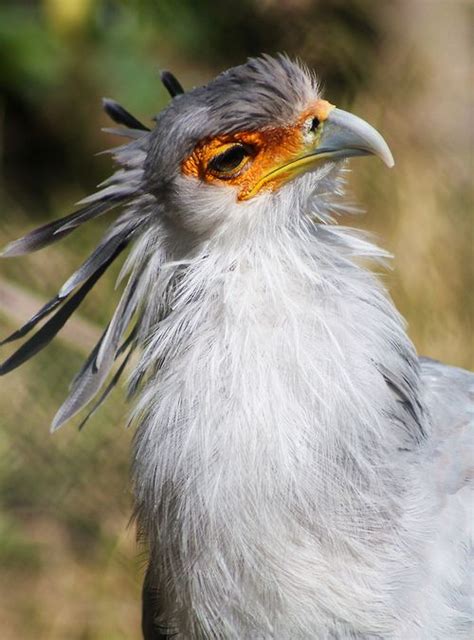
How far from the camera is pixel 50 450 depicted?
13.6 ft

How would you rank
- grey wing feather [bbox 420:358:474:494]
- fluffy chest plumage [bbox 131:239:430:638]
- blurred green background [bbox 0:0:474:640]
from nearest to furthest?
1. fluffy chest plumage [bbox 131:239:430:638]
2. grey wing feather [bbox 420:358:474:494]
3. blurred green background [bbox 0:0:474:640]

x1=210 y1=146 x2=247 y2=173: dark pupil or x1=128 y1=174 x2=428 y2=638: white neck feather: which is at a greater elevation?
x1=210 y1=146 x2=247 y2=173: dark pupil

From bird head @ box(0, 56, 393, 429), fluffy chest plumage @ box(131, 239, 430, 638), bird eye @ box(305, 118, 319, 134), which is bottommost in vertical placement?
fluffy chest plumage @ box(131, 239, 430, 638)

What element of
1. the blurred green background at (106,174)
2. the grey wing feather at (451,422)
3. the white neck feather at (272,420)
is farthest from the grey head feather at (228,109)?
the blurred green background at (106,174)

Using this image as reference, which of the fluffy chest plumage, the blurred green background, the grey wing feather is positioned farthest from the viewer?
the blurred green background

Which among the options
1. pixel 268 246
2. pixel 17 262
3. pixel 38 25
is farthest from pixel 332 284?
pixel 38 25

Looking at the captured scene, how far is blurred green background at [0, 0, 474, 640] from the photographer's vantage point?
3990mm

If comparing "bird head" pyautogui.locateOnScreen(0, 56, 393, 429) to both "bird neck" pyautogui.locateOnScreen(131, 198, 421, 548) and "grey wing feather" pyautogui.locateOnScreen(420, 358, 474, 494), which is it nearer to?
"bird neck" pyautogui.locateOnScreen(131, 198, 421, 548)

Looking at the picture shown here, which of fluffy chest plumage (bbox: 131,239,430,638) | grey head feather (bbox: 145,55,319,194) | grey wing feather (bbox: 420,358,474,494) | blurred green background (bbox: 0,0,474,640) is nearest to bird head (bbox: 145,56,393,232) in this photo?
grey head feather (bbox: 145,55,319,194)

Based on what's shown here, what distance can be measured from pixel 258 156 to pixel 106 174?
3387 millimetres

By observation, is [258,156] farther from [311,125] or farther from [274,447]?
[274,447]

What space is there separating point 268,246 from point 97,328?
221cm

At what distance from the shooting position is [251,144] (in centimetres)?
218

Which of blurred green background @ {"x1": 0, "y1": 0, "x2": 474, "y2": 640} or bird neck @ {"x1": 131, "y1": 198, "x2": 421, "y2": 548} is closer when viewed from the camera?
bird neck @ {"x1": 131, "y1": 198, "x2": 421, "y2": 548}
